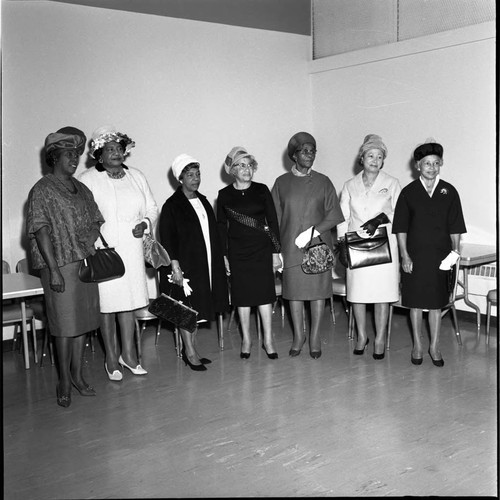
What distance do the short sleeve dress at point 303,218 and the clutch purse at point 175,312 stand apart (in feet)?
2.81

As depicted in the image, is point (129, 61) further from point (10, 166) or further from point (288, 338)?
point (288, 338)

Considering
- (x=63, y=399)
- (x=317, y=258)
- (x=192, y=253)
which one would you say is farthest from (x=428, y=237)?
(x=63, y=399)

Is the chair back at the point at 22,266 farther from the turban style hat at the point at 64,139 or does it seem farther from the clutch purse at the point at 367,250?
the clutch purse at the point at 367,250

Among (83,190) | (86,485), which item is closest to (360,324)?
(83,190)

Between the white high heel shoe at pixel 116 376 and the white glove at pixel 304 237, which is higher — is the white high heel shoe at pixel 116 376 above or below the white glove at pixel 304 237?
below

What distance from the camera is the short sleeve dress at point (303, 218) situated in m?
5.62

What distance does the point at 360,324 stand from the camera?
5.77 m

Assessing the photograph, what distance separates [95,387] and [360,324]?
81.1 inches

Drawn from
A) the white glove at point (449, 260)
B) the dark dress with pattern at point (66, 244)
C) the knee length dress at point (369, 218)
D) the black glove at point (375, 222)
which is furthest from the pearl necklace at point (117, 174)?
the white glove at point (449, 260)

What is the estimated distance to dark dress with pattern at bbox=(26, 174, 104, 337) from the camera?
14.6 ft

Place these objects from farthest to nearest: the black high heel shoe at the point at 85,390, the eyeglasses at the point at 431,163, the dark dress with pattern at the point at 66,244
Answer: the eyeglasses at the point at 431,163, the black high heel shoe at the point at 85,390, the dark dress with pattern at the point at 66,244

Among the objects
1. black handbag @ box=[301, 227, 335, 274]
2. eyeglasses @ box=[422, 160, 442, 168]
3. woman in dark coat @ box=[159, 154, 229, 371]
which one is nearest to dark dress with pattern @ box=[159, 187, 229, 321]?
woman in dark coat @ box=[159, 154, 229, 371]

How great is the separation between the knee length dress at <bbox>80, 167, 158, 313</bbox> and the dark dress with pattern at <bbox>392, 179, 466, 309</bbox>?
1819 millimetres

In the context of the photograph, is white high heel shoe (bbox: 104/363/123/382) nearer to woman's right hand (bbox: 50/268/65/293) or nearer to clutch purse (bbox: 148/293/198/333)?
clutch purse (bbox: 148/293/198/333)
